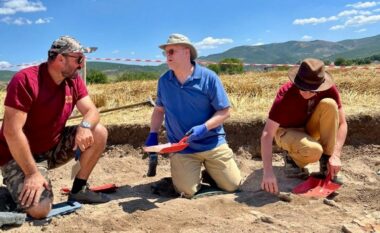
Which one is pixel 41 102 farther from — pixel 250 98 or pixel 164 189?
pixel 250 98

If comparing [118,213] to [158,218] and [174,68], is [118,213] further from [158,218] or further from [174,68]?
[174,68]

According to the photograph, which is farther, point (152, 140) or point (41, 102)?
point (152, 140)

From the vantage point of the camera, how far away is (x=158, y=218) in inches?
129

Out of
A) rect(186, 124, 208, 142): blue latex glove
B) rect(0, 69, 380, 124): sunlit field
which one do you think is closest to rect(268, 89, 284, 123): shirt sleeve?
rect(186, 124, 208, 142): blue latex glove

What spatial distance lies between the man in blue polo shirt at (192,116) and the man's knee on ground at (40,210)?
105cm

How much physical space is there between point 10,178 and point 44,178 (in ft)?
0.89

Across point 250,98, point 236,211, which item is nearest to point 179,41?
point 236,211

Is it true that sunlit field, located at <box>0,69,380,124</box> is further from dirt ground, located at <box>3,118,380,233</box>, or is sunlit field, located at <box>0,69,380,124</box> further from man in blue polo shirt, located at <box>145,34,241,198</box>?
man in blue polo shirt, located at <box>145,34,241,198</box>

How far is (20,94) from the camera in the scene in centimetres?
314

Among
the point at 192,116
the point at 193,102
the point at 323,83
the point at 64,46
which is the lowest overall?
the point at 192,116

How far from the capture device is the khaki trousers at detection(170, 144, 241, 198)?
154 inches

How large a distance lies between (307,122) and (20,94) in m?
2.40

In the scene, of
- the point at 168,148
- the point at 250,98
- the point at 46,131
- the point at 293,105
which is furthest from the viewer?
the point at 250,98

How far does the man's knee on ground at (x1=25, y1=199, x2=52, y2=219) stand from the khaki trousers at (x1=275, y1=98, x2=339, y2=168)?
2.04 m
